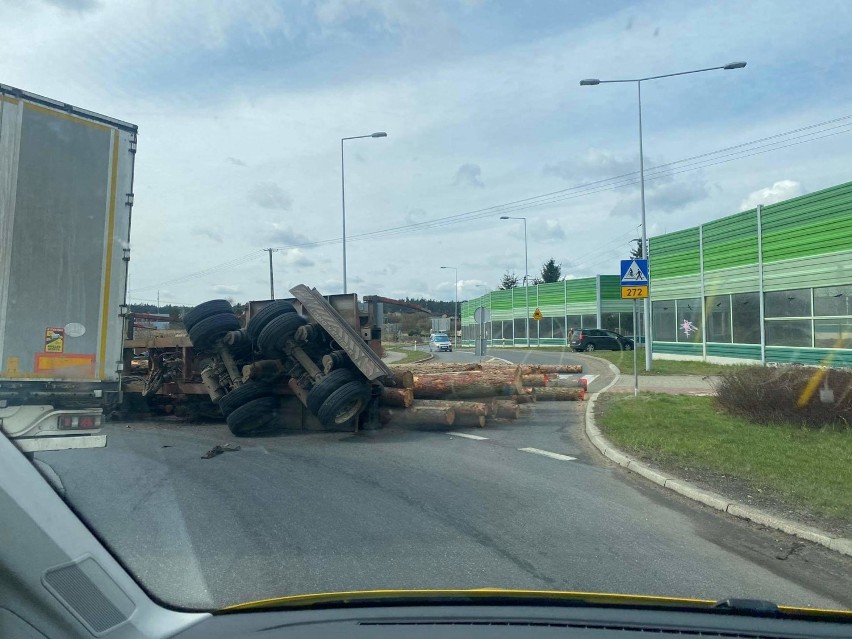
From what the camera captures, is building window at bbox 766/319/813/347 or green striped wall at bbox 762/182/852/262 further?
building window at bbox 766/319/813/347

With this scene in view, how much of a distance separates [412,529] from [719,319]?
24.5m

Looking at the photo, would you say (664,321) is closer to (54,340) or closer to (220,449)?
(220,449)

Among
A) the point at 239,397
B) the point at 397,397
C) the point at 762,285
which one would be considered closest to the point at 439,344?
the point at 762,285

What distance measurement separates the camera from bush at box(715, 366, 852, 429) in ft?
35.8

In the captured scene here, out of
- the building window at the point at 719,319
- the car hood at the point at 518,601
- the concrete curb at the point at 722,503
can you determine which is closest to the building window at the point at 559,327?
the building window at the point at 719,319

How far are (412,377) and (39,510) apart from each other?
11532 mm

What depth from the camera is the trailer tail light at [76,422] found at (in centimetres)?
694

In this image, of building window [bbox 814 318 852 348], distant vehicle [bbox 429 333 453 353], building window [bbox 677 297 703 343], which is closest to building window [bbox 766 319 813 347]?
building window [bbox 814 318 852 348]

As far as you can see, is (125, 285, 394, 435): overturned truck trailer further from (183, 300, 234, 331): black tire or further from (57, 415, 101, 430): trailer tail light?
(57, 415, 101, 430): trailer tail light

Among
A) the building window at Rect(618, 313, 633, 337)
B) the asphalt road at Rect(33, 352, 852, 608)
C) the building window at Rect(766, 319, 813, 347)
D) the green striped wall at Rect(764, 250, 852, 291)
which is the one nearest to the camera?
the asphalt road at Rect(33, 352, 852, 608)

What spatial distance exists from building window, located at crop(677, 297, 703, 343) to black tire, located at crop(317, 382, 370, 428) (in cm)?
2082

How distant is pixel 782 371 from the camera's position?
11680mm

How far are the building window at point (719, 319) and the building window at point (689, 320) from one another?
0.66 metres

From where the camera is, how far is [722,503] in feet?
24.1
